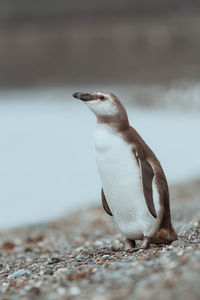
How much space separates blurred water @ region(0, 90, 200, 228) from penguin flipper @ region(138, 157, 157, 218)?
5093 mm

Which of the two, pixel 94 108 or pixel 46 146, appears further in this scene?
pixel 46 146

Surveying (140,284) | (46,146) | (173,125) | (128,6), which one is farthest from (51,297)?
(128,6)

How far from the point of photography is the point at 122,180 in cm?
460

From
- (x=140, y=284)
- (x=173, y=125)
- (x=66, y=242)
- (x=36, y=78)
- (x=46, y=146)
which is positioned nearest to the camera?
(x=140, y=284)

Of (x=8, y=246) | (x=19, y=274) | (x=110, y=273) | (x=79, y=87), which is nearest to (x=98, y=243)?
(x=8, y=246)

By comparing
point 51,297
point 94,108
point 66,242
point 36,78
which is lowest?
point 36,78

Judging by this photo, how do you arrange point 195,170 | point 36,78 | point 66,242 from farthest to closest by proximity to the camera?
1. point 36,78
2. point 195,170
3. point 66,242

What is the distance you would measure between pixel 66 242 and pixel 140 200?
9.53 feet

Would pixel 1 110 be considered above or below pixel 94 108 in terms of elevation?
below

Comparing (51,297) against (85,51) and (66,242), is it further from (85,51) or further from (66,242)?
(85,51)

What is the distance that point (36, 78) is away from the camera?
3581 cm

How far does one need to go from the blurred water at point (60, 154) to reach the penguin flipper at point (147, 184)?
16.7ft

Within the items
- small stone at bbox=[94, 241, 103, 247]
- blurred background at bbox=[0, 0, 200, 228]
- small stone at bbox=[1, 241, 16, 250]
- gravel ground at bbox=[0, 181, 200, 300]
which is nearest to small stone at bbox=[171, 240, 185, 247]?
gravel ground at bbox=[0, 181, 200, 300]

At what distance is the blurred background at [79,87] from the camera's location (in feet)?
41.0
